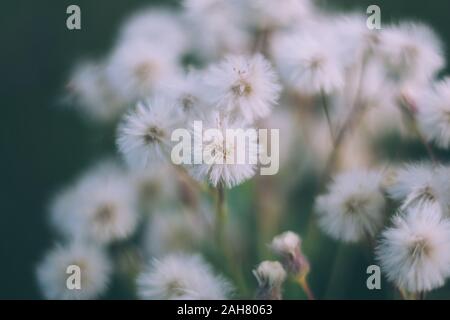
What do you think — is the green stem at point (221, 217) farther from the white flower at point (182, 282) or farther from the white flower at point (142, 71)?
the white flower at point (142, 71)

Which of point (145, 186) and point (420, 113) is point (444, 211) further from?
point (145, 186)

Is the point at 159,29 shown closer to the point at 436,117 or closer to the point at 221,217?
the point at 221,217

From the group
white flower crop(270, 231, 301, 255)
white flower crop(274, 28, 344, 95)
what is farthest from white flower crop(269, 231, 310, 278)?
white flower crop(274, 28, 344, 95)

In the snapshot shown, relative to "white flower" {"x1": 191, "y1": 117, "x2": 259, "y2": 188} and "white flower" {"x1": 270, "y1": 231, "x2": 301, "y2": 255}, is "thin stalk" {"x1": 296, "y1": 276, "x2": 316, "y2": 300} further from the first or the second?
"white flower" {"x1": 191, "y1": 117, "x2": 259, "y2": 188}

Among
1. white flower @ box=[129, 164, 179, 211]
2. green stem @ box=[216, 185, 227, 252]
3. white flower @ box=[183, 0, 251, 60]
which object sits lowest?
green stem @ box=[216, 185, 227, 252]

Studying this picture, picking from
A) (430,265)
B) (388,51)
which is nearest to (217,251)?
(430,265)
